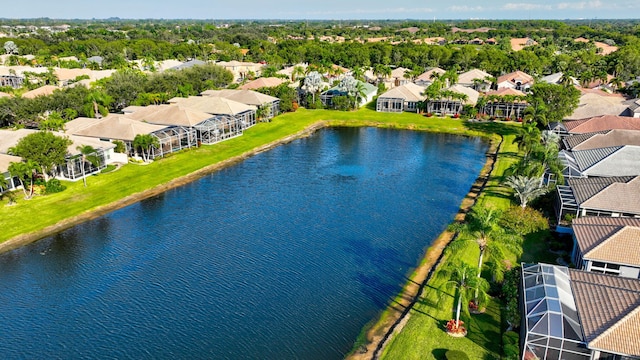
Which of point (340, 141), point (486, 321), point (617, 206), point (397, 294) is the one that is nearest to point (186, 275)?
point (397, 294)

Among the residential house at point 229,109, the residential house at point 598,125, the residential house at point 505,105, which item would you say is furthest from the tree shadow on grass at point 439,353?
the residential house at point 505,105

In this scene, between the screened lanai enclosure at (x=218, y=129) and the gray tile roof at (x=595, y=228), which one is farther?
the screened lanai enclosure at (x=218, y=129)

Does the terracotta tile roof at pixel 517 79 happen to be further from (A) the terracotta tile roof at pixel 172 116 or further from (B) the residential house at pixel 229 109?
(A) the terracotta tile roof at pixel 172 116

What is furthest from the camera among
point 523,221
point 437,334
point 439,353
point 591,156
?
point 591,156

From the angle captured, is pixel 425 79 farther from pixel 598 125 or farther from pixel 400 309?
pixel 400 309

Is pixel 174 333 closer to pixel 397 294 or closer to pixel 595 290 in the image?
pixel 397 294

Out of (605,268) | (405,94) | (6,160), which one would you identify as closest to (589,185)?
(605,268)
